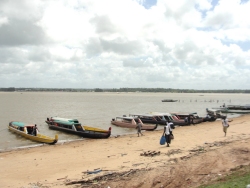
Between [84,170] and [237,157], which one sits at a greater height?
[237,157]

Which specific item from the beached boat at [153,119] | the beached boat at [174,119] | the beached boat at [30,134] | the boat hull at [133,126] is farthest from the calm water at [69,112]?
the beached boat at [174,119]

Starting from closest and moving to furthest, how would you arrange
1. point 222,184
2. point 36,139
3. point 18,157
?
point 222,184
point 18,157
point 36,139

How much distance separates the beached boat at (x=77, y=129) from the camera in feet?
84.9

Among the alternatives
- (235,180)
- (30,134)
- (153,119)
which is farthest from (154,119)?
(235,180)

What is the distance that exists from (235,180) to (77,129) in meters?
22.1

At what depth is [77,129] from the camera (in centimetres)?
2855

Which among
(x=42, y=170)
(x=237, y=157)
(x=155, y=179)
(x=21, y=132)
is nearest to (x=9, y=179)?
(x=42, y=170)

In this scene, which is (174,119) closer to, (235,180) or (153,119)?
(153,119)

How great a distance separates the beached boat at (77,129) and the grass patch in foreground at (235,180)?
669 inches

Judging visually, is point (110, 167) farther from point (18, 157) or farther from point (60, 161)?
point (18, 157)

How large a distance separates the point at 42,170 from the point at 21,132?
1519cm

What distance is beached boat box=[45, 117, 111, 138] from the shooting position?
84.9ft

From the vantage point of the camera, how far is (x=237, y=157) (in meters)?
12.4

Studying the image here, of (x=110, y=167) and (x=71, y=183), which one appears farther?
(x=110, y=167)
